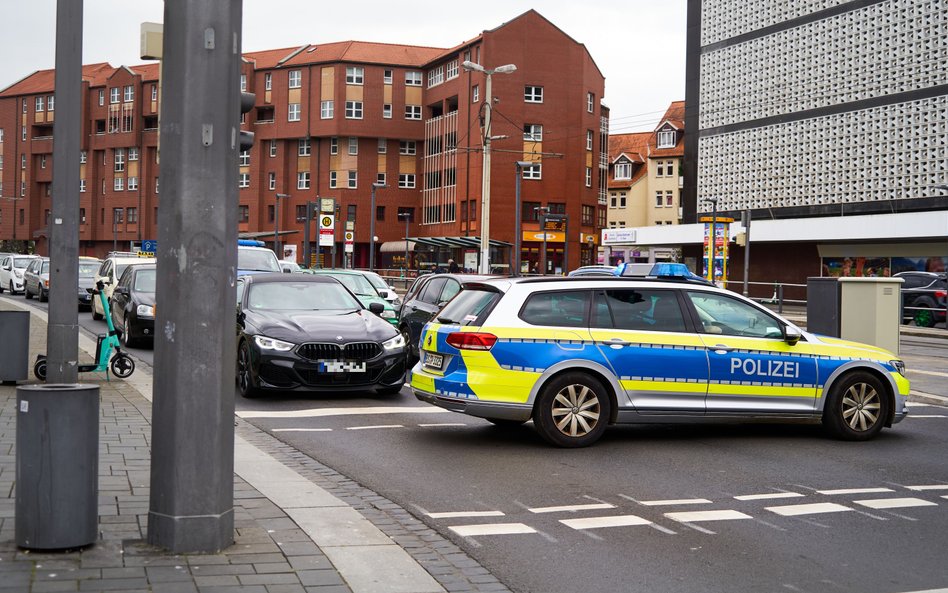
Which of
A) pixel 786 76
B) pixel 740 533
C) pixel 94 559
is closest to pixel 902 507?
pixel 740 533

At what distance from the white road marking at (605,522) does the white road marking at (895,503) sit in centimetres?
180

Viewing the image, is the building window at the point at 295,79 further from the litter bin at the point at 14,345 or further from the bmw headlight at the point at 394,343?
the bmw headlight at the point at 394,343

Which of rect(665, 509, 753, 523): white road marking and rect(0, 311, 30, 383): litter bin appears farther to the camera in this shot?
rect(0, 311, 30, 383): litter bin

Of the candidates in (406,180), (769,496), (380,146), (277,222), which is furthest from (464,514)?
(406,180)

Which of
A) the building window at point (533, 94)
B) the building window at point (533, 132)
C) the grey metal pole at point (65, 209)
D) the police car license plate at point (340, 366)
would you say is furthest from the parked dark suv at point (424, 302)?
the building window at point (533, 94)

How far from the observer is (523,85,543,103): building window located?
3179 inches

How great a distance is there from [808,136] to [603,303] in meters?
51.3

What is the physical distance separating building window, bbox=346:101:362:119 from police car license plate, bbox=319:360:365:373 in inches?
3118

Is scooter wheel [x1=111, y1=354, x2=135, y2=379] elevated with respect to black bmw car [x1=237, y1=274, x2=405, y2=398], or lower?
lower

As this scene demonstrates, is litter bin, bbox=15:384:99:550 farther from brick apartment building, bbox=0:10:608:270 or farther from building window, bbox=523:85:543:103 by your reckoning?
building window, bbox=523:85:543:103

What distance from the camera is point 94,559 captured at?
18.4ft

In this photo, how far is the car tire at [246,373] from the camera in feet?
45.2

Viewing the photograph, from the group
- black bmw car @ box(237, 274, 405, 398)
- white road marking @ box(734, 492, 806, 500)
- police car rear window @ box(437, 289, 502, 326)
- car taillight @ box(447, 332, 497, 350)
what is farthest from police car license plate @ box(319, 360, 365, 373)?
white road marking @ box(734, 492, 806, 500)

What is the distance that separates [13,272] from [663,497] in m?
44.8
